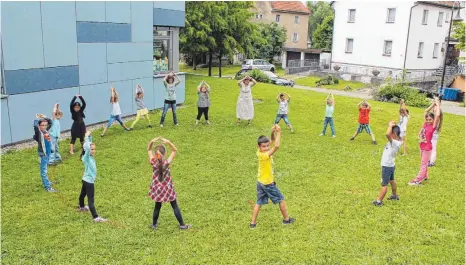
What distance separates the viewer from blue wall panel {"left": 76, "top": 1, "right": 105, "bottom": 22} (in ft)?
49.6

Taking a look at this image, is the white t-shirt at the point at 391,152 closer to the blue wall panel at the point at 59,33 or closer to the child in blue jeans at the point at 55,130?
the child in blue jeans at the point at 55,130

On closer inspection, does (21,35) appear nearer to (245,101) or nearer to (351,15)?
(245,101)

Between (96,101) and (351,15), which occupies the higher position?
(351,15)

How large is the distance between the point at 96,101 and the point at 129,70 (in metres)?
2.16

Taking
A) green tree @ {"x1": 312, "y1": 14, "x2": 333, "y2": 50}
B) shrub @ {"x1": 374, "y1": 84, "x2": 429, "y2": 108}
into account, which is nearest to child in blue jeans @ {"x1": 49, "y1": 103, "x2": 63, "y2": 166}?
shrub @ {"x1": 374, "y1": 84, "x2": 429, "y2": 108}

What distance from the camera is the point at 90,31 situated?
15.7 metres

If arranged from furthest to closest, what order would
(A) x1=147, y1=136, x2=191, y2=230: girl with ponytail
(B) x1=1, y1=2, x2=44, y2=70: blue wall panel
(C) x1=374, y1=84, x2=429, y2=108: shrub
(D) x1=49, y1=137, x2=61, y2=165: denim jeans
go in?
(C) x1=374, y1=84, x2=429, y2=108: shrub
(B) x1=1, y1=2, x2=44, y2=70: blue wall panel
(D) x1=49, y1=137, x2=61, y2=165: denim jeans
(A) x1=147, y1=136, x2=191, y2=230: girl with ponytail

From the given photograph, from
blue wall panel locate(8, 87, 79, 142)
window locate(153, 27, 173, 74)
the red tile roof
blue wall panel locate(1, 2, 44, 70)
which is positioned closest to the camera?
blue wall panel locate(1, 2, 44, 70)

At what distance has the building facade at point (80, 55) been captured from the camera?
43.7ft

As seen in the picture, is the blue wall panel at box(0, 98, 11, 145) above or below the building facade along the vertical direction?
below

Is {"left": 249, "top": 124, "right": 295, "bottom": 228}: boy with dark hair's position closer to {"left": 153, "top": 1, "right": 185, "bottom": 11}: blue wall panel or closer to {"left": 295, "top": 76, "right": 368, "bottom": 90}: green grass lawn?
{"left": 153, "top": 1, "right": 185, "bottom": 11}: blue wall panel

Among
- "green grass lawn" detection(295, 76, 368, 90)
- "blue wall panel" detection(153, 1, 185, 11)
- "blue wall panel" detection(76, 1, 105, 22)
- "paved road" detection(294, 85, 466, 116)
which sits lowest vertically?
"paved road" detection(294, 85, 466, 116)

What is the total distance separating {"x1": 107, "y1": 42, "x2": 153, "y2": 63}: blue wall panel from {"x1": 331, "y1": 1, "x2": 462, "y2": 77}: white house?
26.9 meters

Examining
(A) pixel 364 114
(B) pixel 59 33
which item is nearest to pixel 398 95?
(A) pixel 364 114
